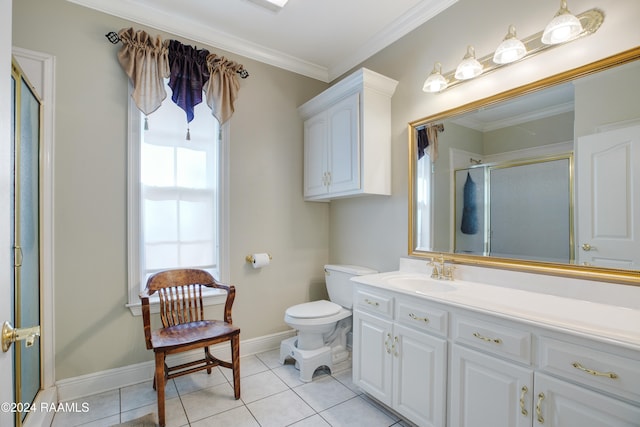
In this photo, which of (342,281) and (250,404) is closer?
(250,404)

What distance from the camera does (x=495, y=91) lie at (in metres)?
1.84

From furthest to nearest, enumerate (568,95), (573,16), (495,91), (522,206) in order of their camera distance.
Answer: (495,91) → (522,206) → (568,95) → (573,16)

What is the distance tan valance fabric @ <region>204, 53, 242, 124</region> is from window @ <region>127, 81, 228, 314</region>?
0.11 m

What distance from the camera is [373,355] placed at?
6.21ft

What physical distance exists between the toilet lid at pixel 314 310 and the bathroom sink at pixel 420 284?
627 millimetres

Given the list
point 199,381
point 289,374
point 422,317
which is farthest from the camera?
point 289,374

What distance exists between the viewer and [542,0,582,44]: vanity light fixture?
56.7 inches

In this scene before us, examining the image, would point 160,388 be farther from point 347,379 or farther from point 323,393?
point 347,379

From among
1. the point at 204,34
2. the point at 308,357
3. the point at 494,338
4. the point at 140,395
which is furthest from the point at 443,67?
the point at 140,395

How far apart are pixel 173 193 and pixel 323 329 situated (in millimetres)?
1558

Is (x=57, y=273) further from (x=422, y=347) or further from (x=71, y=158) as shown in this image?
(x=422, y=347)

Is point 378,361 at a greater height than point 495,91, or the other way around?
point 495,91

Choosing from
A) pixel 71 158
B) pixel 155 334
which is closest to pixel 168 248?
pixel 155 334

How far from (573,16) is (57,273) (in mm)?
3202
